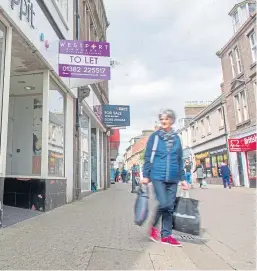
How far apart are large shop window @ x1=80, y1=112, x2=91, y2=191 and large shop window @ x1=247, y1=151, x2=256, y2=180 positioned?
1181 centimetres

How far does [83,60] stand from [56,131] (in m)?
2.02

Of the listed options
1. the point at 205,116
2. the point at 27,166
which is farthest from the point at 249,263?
the point at 205,116

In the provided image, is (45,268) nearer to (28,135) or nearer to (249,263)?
(249,263)

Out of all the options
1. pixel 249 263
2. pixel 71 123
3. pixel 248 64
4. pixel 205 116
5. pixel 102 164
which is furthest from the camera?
pixel 205 116

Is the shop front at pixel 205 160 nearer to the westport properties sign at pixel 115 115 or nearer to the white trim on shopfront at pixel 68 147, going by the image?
the westport properties sign at pixel 115 115

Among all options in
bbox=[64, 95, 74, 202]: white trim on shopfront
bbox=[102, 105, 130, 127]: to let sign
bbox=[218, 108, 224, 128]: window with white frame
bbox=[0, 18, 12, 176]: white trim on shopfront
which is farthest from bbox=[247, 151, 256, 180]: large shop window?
bbox=[0, 18, 12, 176]: white trim on shopfront

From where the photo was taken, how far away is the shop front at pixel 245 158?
19547 millimetres

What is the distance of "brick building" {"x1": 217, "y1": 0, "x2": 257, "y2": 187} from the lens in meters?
19.6

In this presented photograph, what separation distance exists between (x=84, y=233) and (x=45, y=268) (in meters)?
1.62

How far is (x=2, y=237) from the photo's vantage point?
159 inches

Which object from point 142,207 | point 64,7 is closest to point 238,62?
point 64,7

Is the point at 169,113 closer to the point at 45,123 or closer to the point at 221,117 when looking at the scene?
the point at 45,123

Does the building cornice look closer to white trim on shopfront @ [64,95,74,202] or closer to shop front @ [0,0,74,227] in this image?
shop front @ [0,0,74,227]

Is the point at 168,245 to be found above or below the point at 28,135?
below
